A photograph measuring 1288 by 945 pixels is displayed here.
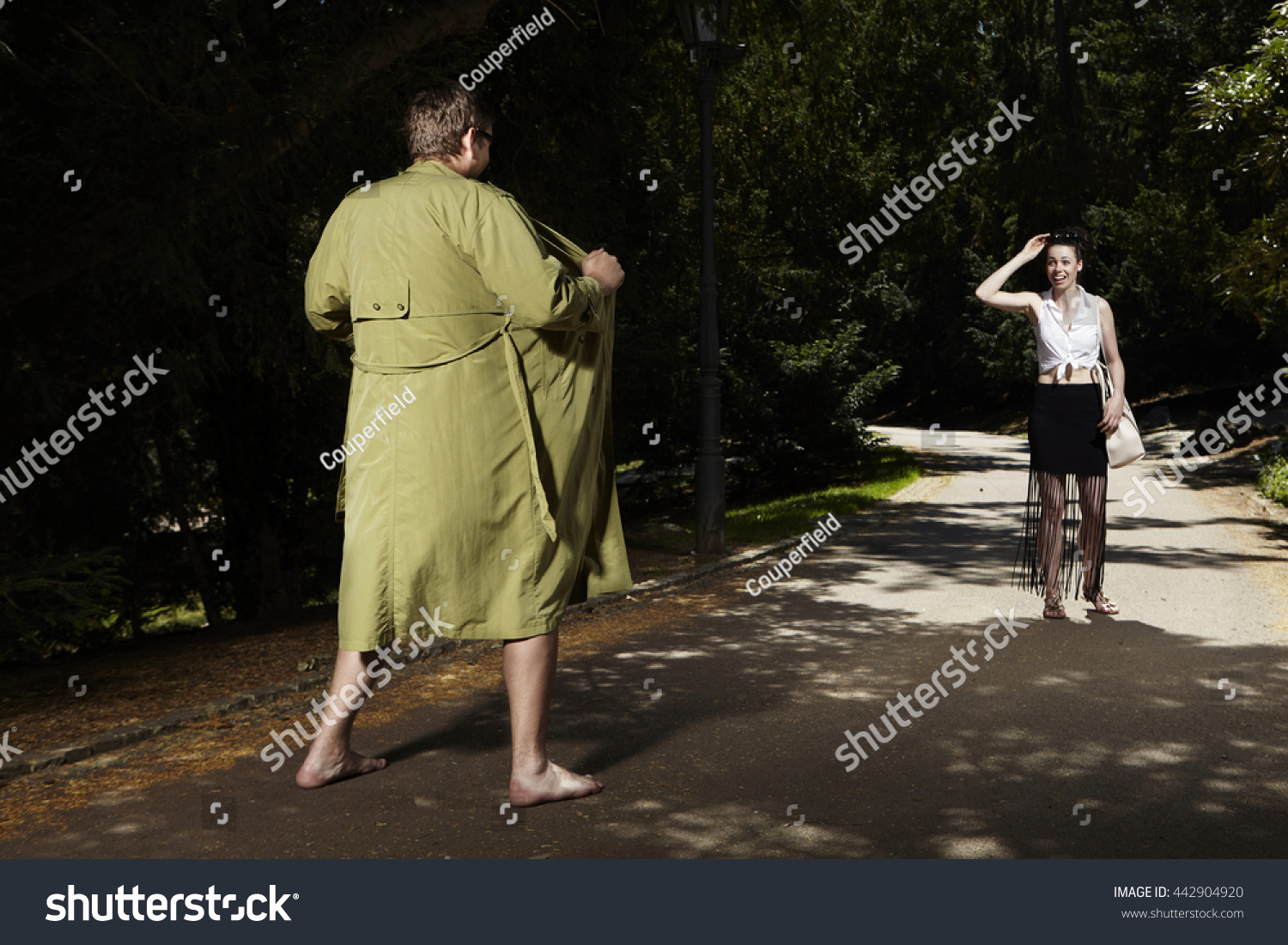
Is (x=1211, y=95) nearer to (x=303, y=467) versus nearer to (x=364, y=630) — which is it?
(x=303, y=467)

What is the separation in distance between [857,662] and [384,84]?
443cm

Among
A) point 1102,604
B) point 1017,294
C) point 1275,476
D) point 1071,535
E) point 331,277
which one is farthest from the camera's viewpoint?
point 1275,476

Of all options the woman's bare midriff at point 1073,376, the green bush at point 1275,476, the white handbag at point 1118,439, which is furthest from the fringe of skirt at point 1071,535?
the green bush at point 1275,476

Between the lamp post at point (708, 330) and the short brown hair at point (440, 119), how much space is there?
7.21 m

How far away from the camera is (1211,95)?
36.4 ft

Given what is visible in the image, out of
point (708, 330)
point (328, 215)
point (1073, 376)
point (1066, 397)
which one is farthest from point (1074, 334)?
point (708, 330)

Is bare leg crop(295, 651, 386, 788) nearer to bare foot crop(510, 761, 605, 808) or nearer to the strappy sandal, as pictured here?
bare foot crop(510, 761, 605, 808)

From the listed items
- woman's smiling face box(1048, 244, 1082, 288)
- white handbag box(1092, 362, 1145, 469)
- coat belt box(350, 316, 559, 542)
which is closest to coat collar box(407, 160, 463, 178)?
coat belt box(350, 316, 559, 542)

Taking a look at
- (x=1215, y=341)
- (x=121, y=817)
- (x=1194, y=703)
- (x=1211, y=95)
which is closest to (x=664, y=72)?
(x=1211, y=95)

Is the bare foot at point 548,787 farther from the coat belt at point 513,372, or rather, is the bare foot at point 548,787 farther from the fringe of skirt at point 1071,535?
the fringe of skirt at point 1071,535

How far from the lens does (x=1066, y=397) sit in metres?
6.95

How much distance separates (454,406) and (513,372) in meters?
0.21

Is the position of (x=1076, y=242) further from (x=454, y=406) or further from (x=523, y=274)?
(x=454, y=406)

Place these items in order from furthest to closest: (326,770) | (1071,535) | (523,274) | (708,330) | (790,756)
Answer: (708,330) → (1071,535) → (790,756) → (326,770) → (523,274)
